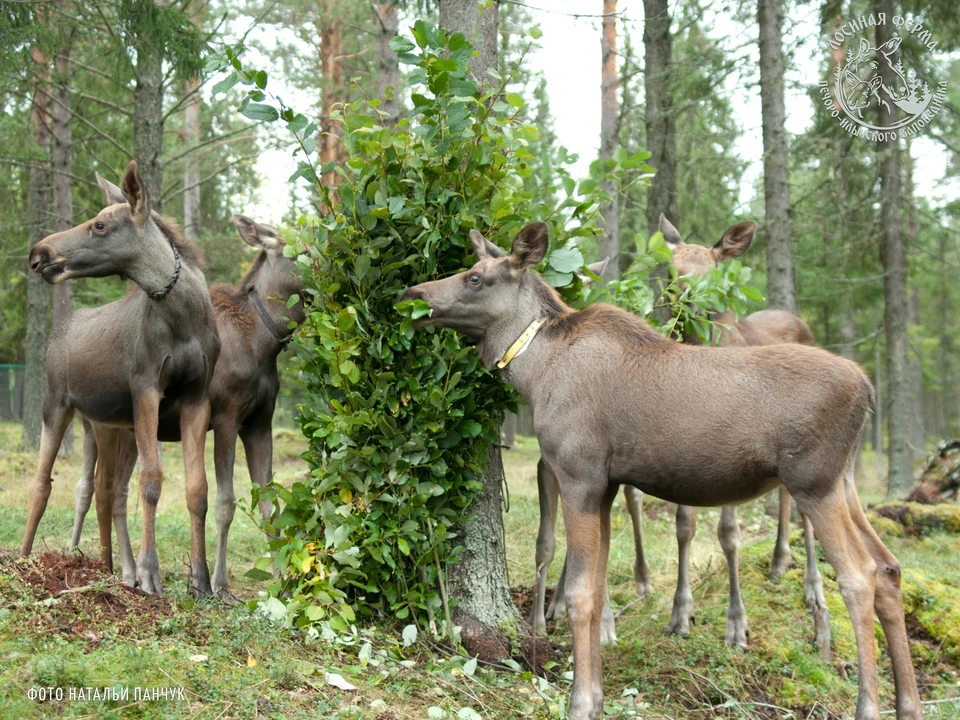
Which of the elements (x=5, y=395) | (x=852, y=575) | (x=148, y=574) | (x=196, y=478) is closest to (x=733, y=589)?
(x=852, y=575)

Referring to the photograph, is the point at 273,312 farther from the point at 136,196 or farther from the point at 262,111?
the point at 262,111

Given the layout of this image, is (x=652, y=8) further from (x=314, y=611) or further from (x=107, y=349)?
(x=314, y=611)

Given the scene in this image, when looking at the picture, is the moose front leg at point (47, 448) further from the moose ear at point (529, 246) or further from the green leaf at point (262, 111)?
the moose ear at point (529, 246)

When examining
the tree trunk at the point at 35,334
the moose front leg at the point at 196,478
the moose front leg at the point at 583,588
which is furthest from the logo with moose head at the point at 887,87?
the tree trunk at the point at 35,334

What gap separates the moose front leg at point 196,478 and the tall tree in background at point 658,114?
8.66 meters

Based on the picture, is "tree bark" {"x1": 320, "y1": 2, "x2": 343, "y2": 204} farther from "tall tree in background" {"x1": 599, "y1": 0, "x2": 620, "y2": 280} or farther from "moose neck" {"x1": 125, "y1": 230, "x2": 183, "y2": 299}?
"moose neck" {"x1": 125, "y1": 230, "x2": 183, "y2": 299}

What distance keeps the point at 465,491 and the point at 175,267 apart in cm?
305

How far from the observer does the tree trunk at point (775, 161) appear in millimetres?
13672

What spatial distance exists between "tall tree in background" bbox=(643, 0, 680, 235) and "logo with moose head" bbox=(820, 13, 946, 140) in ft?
11.8

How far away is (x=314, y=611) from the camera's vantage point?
5750 millimetres

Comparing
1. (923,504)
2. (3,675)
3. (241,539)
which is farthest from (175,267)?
(923,504)

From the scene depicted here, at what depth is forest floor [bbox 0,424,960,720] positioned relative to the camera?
15.0ft

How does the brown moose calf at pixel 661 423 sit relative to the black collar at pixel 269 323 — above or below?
below

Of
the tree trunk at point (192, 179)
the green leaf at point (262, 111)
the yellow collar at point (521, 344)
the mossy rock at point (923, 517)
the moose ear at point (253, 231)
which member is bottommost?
the mossy rock at point (923, 517)
